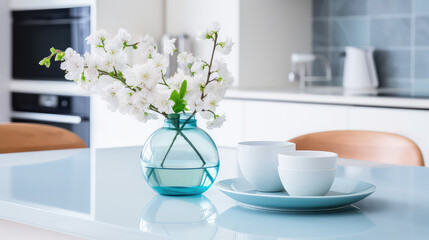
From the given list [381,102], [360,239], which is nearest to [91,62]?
[360,239]

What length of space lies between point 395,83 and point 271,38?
0.68m

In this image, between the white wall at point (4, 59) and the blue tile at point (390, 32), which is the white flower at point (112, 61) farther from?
the white wall at point (4, 59)

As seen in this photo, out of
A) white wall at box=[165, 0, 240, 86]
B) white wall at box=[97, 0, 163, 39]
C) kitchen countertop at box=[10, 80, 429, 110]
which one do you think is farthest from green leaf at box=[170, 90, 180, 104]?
white wall at box=[97, 0, 163, 39]

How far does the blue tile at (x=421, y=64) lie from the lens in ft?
10.4

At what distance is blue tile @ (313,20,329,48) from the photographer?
3.54 m

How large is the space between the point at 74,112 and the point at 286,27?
48.6 inches

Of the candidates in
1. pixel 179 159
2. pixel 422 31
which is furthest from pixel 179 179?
pixel 422 31

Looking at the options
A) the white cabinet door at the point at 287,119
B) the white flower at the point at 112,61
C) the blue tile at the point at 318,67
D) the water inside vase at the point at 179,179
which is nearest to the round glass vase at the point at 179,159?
the water inside vase at the point at 179,179

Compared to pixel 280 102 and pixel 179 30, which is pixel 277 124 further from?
pixel 179 30

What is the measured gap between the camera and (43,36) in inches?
144

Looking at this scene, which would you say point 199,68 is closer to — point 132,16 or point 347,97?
point 347,97

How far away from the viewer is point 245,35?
129 inches

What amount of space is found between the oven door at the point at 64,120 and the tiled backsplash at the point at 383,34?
134 centimetres

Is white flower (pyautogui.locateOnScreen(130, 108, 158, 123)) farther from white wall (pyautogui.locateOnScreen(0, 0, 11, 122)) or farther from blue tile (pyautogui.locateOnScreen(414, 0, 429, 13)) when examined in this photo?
white wall (pyautogui.locateOnScreen(0, 0, 11, 122))
